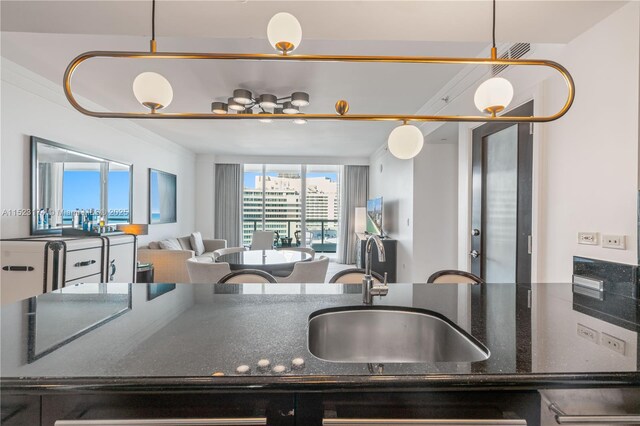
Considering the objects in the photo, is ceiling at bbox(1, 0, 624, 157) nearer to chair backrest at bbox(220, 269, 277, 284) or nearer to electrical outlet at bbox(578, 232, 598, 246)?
electrical outlet at bbox(578, 232, 598, 246)

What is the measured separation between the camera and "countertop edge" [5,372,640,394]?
2.41 ft

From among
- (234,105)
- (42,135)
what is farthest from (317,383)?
(42,135)

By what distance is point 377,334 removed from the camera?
1.36 meters

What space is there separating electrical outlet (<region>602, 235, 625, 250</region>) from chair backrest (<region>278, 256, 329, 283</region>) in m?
2.14

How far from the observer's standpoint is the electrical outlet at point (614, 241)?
1.54m

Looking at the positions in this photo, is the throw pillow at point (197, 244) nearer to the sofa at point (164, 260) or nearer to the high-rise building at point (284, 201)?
the sofa at point (164, 260)

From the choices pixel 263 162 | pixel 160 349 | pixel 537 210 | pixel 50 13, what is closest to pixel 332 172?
pixel 263 162

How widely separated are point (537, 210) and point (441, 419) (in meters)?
1.86

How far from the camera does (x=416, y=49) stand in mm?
2621

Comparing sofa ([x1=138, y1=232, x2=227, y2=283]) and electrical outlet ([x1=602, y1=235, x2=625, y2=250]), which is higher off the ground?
electrical outlet ([x1=602, y1=235, x2=625, y2=250])

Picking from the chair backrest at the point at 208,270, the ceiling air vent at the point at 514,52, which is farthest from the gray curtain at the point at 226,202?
the ceiling air vent at the point at 514,52

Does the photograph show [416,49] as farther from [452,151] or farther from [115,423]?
[115,423]

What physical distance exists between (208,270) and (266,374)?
2309 mm

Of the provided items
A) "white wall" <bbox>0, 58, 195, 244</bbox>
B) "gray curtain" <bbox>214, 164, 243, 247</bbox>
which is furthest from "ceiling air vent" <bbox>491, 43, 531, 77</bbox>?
"gray curtain" <bbox>214, 164, 243, 247</bbox>
